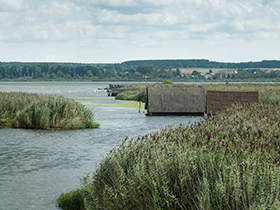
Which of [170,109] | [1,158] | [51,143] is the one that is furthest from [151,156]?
[170,109]

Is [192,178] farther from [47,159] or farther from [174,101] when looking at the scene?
[174,101]

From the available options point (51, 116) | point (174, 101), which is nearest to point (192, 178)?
point (51, 116)

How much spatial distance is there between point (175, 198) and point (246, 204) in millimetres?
1115

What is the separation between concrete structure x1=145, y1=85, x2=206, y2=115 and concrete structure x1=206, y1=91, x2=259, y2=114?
1003 millimetres

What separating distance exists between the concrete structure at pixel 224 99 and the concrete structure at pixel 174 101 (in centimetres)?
100

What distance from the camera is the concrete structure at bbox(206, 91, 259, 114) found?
35.4 metres

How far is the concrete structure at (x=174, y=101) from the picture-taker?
37.3m

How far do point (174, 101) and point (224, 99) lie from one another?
4.19 metres

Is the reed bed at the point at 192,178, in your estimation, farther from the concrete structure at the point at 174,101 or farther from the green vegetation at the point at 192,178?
the concrete structure at the point at 174,101

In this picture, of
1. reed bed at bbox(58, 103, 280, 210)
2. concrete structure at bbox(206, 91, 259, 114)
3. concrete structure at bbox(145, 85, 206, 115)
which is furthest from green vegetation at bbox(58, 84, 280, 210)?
concrete structure at bbox(145, 85, 206, 115)

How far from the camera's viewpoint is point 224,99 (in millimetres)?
36312

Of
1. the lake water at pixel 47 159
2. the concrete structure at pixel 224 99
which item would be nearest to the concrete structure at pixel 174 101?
the concrete structure at pixel 224 99

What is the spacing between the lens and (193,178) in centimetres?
761

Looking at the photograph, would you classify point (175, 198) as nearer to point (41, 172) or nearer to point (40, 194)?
point (40, 194)
